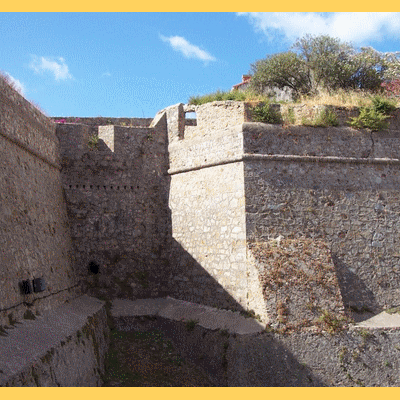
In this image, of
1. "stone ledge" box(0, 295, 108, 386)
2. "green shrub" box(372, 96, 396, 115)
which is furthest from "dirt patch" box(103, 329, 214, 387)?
"green shrub" box(372, 96, 396, 115)

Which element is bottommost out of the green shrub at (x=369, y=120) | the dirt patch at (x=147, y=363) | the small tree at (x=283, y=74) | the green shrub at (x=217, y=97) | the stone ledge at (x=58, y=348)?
the dirt patch at (x=147, y=363)

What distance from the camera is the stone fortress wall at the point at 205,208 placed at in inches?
488

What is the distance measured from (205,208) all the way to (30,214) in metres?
4.32

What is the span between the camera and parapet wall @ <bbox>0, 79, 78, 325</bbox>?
10242 mm

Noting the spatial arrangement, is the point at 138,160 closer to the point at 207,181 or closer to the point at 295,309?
the point at 207,181

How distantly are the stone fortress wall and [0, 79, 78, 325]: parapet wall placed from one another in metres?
0.05

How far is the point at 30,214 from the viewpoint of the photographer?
11.9 m

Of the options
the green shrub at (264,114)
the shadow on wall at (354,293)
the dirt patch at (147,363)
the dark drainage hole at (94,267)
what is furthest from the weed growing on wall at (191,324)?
the green shrub at (264,114)

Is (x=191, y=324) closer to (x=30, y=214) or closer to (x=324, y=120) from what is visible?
(x=30, y=214)

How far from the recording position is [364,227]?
1381 centimetres

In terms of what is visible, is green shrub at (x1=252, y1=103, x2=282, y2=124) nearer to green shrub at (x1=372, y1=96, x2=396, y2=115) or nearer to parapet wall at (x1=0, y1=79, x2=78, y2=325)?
green shrub at (x1=372, y1=96, x2=396, y2=115)

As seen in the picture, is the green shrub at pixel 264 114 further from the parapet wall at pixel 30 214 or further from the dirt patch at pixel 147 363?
the dirt patch at pixel 147 363

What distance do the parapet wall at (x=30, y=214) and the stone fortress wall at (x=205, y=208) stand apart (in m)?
0.05

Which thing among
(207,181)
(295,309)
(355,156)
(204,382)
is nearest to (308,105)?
(355,156)
